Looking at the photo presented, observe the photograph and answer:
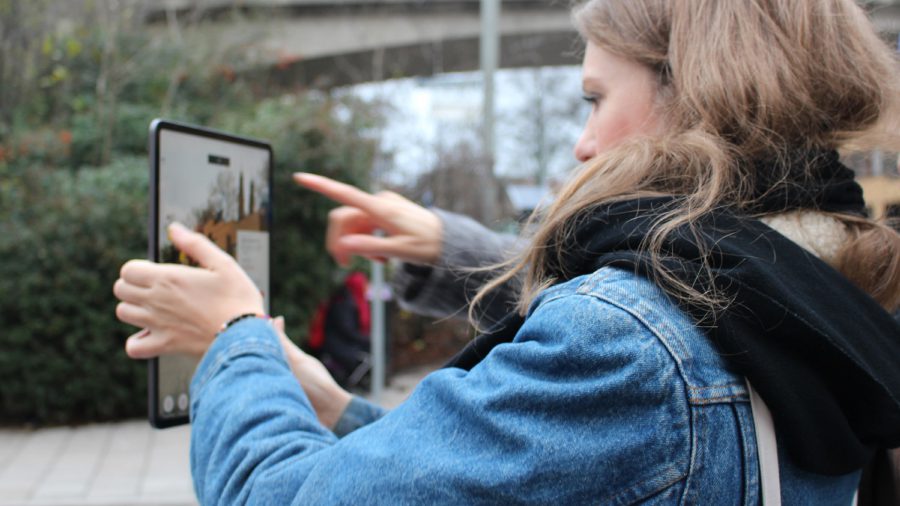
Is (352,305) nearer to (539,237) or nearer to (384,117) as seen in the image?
(384,117)

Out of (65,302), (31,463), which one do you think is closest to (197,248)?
(31,463)

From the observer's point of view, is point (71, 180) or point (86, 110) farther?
point (86, 110)

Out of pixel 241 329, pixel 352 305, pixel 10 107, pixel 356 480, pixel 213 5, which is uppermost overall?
pixel 213 5

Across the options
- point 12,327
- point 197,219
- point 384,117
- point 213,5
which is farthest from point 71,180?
point 197,219

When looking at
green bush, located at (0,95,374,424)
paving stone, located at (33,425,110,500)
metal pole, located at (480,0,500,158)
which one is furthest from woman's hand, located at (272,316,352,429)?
metal pole, located at (480,0,500,158)

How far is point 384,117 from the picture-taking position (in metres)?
9.32

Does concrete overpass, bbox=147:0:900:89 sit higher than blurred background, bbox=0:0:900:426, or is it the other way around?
concrete overpass, bbox=147:0:900:89

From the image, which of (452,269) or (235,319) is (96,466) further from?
(235,319)

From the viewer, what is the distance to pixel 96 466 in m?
5.62

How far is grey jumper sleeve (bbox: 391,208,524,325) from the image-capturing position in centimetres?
192

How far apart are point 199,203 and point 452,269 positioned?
2.28ft

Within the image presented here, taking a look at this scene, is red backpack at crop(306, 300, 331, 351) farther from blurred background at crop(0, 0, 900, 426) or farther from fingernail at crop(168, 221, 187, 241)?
fingernail at crop(168, 221, 187, 241)

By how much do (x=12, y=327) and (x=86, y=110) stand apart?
4008mm

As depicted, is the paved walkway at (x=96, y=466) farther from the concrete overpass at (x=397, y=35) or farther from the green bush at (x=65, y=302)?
the concrete overpass at (x=397, y=35)
